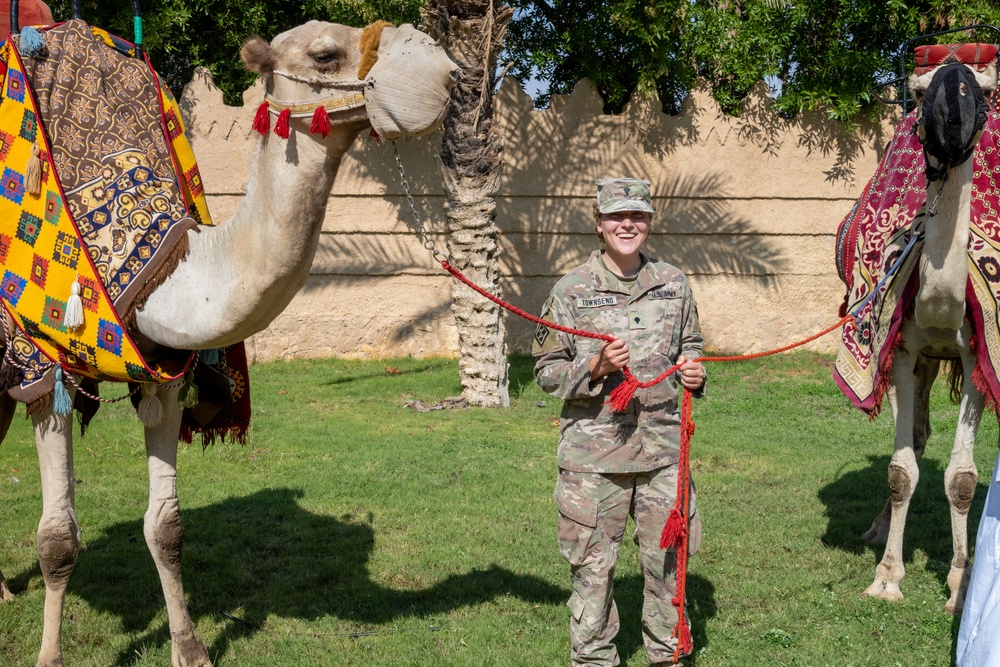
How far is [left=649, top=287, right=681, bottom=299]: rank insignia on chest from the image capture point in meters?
3.96

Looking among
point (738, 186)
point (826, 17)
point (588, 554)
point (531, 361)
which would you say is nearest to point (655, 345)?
point (588, 554)

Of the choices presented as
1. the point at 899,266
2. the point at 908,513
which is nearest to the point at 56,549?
the point at 899,266

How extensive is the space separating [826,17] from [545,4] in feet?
12.3

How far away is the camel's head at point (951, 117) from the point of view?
405cm

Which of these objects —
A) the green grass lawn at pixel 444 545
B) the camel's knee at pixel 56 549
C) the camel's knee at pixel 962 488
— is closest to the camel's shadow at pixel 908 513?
the green grass lawn at pixel 444 545

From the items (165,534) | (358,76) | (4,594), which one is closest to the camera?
(358,76)

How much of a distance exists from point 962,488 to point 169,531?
401 centimetres

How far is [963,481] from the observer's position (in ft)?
17.2

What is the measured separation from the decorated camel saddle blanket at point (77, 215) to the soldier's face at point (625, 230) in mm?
1699

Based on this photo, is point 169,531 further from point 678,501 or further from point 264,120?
point 678,501

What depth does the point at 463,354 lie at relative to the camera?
1021 cm

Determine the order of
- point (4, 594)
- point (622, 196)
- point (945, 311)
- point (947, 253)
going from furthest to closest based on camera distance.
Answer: point (4, 594)
point (945, 311)
point (947, 253)
point (622, 196)

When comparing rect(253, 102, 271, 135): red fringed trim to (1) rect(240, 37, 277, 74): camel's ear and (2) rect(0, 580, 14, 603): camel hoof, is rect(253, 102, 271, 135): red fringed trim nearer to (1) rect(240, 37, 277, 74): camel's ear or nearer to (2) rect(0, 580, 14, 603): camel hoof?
(1) rect(240, 37, 277, 74): camel's ear

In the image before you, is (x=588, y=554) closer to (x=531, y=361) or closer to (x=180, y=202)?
(x=180, y=202)
